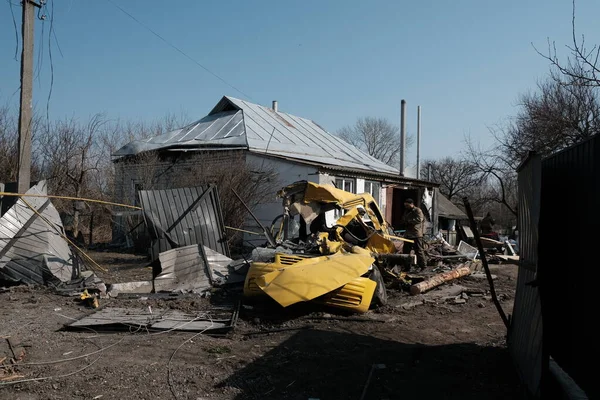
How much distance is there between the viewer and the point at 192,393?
4617mm

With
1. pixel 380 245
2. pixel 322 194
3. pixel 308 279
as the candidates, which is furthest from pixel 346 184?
pixel 308 279

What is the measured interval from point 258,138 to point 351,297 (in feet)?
42.6

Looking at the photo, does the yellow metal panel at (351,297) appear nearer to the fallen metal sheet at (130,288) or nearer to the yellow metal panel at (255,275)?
the yellow metal panel at (255,275)

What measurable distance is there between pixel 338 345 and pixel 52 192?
1570 cm

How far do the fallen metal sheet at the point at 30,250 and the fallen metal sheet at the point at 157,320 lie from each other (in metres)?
2.47

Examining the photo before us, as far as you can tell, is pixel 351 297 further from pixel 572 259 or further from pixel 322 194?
pixel 572 259

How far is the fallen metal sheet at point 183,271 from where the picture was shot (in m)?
9.38

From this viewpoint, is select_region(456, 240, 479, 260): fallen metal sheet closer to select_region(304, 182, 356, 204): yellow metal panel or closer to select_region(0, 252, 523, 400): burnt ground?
select_region(304, 182, 356, 204): yellow metal panel

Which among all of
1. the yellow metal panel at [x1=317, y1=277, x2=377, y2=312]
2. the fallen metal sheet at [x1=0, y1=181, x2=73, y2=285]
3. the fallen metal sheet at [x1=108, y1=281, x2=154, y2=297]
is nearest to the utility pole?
the fallen metal sheet at [x1=0, y1=181, x2=73, y2=285]

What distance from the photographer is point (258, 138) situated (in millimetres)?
19750

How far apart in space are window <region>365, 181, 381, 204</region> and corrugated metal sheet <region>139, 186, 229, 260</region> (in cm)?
1030

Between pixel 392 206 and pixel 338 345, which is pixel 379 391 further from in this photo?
pixel 392 206

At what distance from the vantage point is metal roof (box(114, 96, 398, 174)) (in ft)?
61.7

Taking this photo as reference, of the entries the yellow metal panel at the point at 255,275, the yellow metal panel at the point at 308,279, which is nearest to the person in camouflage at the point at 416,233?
the yellow metal panel at the point at 308,279
